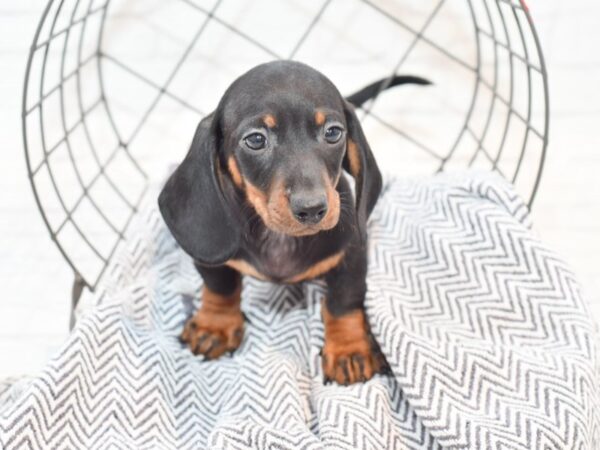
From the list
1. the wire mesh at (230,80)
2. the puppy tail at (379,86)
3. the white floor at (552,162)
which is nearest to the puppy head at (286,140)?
the puppy tail at (379,86)

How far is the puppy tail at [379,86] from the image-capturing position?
2682 mm

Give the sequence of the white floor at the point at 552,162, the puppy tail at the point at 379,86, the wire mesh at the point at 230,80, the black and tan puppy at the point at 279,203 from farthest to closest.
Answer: the wire mesh at the point at 230,80 → the white floor at the point at 552,162 → the puppy tail at the point at 379,86 → the black and tan puppy at the point at 279,203

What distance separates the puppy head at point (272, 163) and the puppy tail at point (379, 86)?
73cm

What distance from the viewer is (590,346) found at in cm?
199

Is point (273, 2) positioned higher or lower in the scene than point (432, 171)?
higher

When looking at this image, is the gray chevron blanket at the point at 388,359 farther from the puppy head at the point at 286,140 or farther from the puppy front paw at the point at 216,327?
the puppy head at the point at 286,140

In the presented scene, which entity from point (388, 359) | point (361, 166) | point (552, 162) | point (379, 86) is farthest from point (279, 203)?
point (552, 162)

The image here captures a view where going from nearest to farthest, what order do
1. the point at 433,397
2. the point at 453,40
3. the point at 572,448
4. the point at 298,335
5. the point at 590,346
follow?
the point at 572,448 < the point at 433,397 < the point at 590,346 < the point at 298,335 < the point at 453,40

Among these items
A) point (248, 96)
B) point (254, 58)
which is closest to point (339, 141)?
point (248, 96)

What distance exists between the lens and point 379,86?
2.71 m

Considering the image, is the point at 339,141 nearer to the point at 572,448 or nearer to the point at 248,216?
the point at 248,216

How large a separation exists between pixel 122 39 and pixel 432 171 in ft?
4.13

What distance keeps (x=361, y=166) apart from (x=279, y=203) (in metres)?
0.31

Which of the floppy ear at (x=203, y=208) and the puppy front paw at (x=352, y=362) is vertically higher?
the floppy ear at (x=203, y=208)
